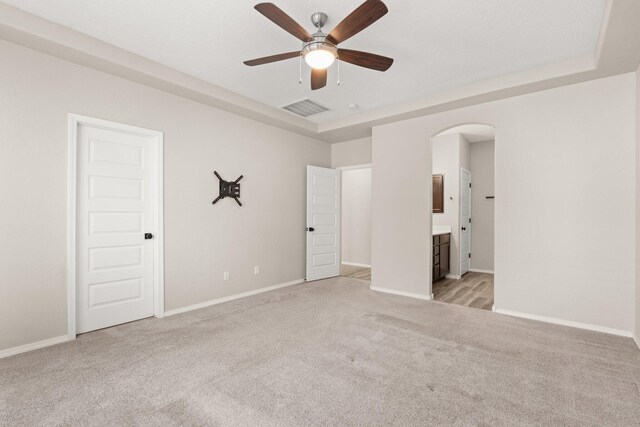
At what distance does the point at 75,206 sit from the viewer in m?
3.01

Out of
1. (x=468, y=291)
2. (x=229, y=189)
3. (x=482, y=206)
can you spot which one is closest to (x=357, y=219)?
(x=482, y=206)

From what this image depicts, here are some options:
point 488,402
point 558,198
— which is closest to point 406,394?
point 488,402

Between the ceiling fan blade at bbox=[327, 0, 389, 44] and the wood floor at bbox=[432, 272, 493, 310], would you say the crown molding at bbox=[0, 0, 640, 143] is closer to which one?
the ceiling fan blade at bbox=[327, 0, 389, 44]

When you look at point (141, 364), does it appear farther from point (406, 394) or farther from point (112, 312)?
point (406, 394)

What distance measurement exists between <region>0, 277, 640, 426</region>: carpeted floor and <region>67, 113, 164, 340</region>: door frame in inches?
11.5

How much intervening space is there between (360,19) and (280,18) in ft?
1.72

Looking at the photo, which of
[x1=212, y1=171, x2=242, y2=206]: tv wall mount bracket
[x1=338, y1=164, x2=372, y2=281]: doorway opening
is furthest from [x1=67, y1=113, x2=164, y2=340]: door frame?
[x1=338, y1=164, x2=372, y2=281]: doorway opening

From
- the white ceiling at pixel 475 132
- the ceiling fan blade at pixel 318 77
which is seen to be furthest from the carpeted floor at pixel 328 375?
the white ceiling at pixel 475 132

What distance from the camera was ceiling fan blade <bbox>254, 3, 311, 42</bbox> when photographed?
1.89 m

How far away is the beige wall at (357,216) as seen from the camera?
24.0 feet

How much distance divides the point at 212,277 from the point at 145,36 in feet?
9.23

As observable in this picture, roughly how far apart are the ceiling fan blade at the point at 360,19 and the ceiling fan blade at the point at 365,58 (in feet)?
0.55

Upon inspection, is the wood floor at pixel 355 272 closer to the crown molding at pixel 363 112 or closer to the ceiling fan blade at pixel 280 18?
the crown molding at pixel 363 112

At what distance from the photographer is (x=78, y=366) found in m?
2.45
